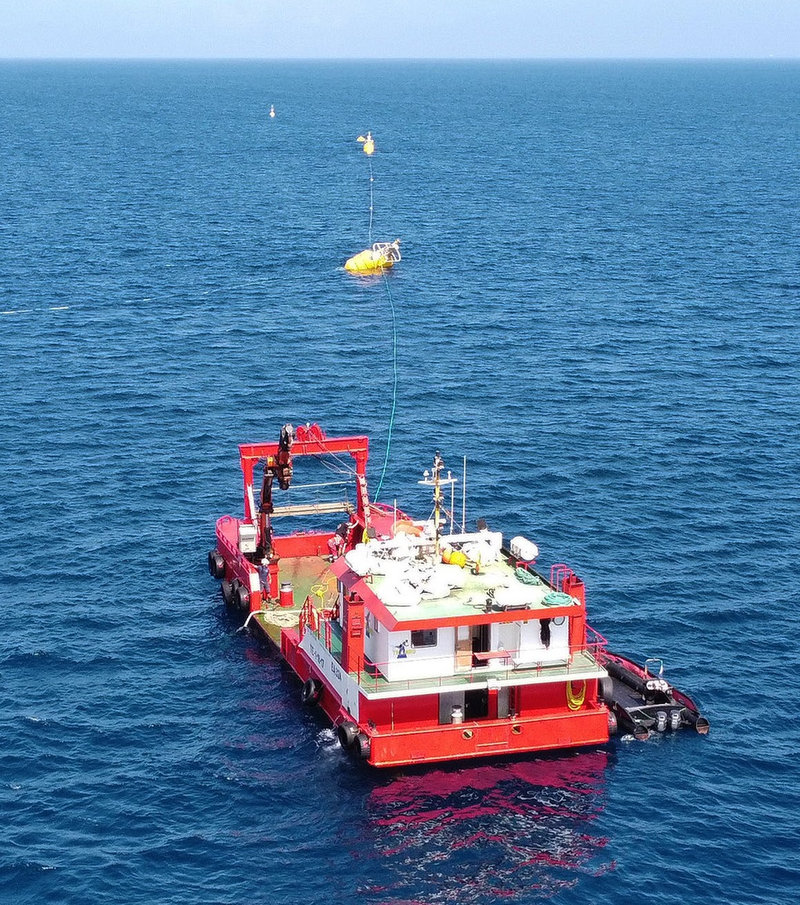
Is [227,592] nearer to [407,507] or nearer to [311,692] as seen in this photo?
[311,692]

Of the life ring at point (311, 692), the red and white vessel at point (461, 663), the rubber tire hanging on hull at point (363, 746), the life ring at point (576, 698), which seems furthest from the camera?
the life ring at point (311, 692)

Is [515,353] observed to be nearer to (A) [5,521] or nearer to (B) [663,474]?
(B) [663,474]

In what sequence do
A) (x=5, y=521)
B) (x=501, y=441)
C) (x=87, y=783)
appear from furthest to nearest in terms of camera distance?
1. (x=501, y=441)
2. (x=5, y=521)
3. (x=87, y=783)

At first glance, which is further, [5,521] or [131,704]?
[5,521]

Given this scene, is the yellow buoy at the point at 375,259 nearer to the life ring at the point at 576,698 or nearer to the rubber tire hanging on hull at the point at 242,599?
the rubber tire hanging on hull at the point at 242,599

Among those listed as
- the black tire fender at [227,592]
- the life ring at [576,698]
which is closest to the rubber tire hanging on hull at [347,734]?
the life ring at [576,698]

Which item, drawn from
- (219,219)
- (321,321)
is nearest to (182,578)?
(321,321)
